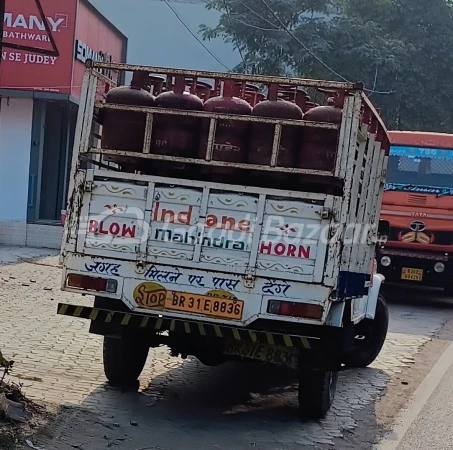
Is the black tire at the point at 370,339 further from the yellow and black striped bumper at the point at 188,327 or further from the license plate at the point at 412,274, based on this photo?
the license plate at the point at 412,274

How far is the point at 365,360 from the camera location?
8.82m

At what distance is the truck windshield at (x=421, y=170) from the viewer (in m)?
14.0

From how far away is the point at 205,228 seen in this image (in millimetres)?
5984

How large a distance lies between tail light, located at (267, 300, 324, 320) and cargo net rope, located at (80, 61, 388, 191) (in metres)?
0.94

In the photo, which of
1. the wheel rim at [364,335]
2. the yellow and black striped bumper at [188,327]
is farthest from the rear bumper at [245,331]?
the wheel rim at [364,335]

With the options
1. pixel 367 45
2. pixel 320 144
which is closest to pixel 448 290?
pixel 320 144

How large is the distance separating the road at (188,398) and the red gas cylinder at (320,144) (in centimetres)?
202

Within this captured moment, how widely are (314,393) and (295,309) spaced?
3.15 ft

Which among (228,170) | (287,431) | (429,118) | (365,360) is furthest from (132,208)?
(429,118)

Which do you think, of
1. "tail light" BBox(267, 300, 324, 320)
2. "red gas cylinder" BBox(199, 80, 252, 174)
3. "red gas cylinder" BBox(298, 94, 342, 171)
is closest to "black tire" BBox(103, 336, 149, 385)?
"tail light" BBox(267, 300, 324, 320)

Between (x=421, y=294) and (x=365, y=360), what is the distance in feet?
25.8

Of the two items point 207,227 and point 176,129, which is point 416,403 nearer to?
point 207,227

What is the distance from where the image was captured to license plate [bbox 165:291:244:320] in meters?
5.89

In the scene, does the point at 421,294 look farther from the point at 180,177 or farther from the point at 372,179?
the point at 180,177
